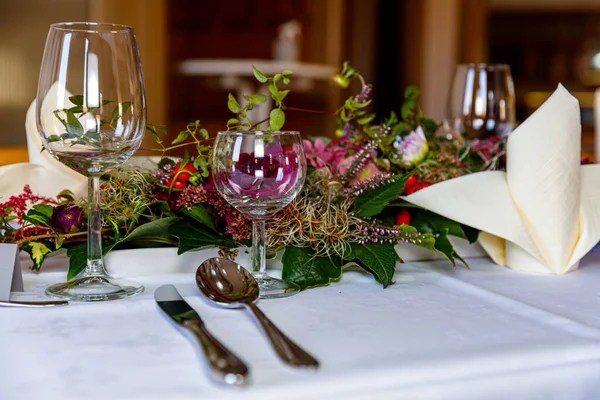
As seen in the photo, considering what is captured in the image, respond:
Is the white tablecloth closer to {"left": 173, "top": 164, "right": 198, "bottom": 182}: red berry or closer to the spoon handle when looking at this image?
the spoon handle

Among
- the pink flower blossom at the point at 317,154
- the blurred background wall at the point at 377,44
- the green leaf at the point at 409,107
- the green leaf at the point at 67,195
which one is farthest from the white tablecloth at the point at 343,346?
the blurred background wall at the point at 377,44

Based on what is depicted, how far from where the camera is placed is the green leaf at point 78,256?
2.46 feet

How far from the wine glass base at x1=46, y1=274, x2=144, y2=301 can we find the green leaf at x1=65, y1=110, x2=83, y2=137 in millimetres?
142

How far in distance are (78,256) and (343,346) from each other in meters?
0.34

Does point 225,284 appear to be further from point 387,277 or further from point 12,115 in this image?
point 12,115

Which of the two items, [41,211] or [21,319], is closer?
[21,319]

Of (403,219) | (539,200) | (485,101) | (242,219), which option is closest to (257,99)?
(242,219)

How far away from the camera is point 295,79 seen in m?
4.98

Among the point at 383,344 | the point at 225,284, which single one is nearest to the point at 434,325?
the point at 383,344

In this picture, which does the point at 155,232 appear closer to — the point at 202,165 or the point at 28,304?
the point at 202,165

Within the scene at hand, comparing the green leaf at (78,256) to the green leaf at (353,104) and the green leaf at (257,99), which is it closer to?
the green leaf at (257,99)

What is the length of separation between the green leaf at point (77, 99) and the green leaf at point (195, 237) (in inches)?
7.1

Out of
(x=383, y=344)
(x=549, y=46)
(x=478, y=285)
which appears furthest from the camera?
(x=549, y=46)

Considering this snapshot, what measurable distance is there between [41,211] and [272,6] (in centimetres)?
444
